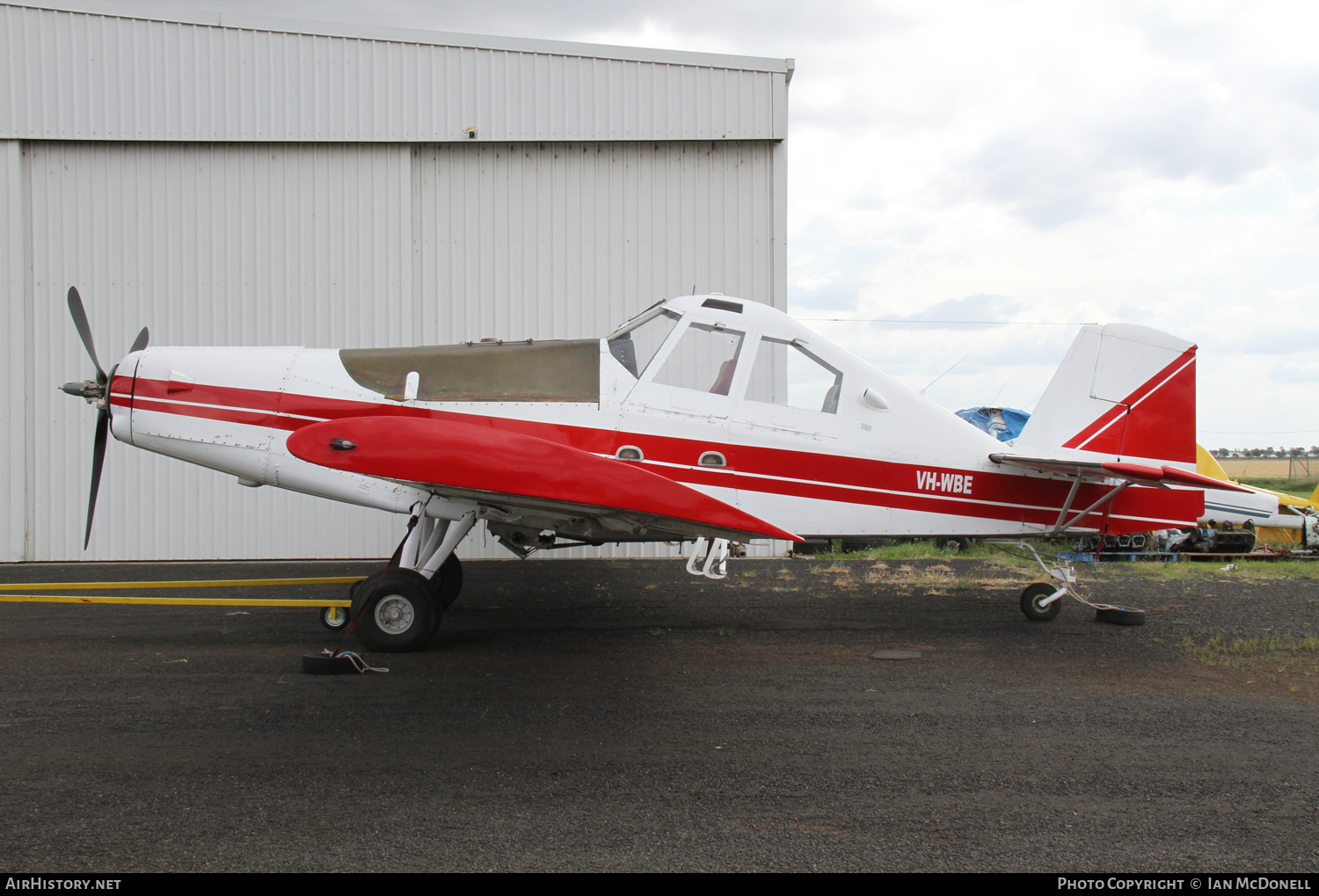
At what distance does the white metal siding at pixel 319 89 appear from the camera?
34.4ft

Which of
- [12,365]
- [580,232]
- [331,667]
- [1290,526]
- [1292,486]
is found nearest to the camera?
[331,667]

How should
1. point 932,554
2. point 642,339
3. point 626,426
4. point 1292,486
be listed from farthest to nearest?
point 1292,486
point 932,554
point 642,339
point 626,426

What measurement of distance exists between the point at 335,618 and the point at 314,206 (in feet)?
22.7

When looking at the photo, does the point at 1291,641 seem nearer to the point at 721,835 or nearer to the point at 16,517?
the point at 721,835

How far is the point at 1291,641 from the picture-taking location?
241 inches

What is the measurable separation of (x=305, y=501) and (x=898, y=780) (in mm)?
9112

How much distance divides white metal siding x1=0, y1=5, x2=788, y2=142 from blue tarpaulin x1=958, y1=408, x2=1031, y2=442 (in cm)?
596

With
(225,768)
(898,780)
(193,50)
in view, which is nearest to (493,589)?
(225,768)

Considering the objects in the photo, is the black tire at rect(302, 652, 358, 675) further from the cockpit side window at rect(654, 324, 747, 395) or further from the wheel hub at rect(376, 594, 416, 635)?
the cockpit side window at rect(654, 324, 747, 395)

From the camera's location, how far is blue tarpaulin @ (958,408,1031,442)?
1333 cm

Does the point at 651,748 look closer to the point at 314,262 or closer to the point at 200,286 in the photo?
the point at 314,262

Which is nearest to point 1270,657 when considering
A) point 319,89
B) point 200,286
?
point 319,89

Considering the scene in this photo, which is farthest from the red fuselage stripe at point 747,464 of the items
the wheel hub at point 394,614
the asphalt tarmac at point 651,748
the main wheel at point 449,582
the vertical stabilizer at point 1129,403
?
the main wheel at point 449,582

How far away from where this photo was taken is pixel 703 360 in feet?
18.4
